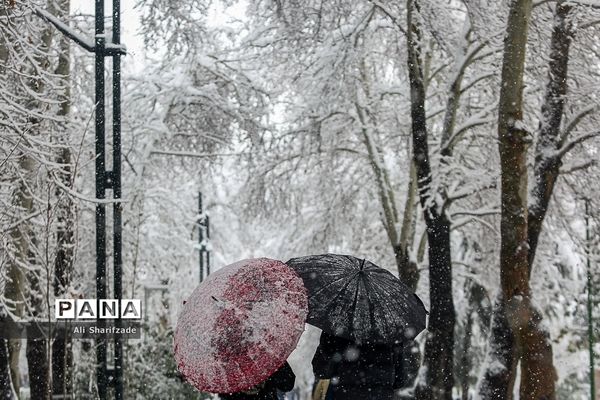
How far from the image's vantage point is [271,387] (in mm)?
3709

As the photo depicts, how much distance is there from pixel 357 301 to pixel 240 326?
31.8 inches

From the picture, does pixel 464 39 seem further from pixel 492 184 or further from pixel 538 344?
pixel 538 344

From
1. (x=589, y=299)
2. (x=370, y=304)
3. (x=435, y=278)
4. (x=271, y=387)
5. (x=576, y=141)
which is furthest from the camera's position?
(x=589, y=299)

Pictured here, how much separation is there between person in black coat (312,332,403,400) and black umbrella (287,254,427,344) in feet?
0.22

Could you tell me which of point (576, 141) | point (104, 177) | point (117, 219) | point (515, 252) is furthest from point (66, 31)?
point (576, 141)

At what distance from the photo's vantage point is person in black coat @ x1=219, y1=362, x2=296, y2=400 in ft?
12.1

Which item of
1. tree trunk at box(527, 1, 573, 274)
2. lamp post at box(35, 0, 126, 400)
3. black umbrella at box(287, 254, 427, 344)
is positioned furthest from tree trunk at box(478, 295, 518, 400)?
black umbrella at box(287, 254, 427, 344)

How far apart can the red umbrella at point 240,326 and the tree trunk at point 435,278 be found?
9.00m

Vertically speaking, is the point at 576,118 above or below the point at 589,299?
above

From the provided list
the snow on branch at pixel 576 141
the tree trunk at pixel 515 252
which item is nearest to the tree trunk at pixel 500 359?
the tree trunk at pixel 515 252

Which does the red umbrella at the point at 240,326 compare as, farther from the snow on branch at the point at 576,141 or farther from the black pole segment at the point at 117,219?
the snow on branch at the point at 576,141

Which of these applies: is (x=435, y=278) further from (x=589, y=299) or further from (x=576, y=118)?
(x=576, y=118)

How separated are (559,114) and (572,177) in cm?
363

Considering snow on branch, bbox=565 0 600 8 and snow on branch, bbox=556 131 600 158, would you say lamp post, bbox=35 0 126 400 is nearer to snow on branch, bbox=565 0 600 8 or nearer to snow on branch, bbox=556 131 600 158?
snow on branch, bbox=565 0 600 8
